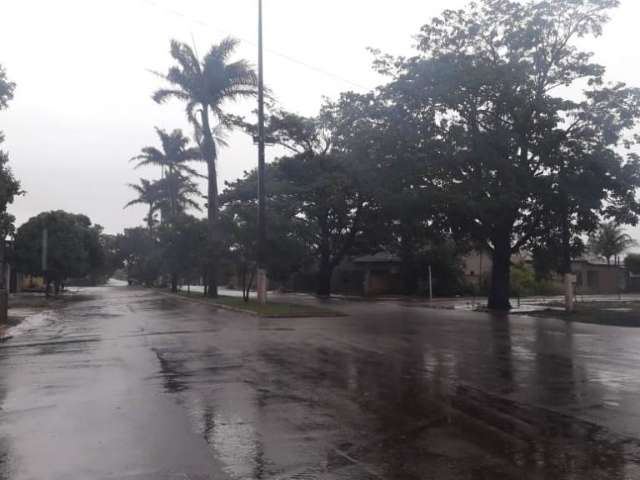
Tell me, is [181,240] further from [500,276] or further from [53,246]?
[500,276]

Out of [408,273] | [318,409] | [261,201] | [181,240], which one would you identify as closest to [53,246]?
[181,240]

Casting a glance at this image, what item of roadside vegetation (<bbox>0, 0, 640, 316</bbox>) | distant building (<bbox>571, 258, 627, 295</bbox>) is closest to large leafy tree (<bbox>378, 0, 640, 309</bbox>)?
roadside vegetation (<bbox>0, 0, 640, 316</bbox>)

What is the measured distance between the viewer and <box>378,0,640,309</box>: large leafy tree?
26.4 metres

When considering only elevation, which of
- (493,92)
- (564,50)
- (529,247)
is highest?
(564,50)

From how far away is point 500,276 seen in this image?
3022 cm

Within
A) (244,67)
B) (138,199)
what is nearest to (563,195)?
(244,67)

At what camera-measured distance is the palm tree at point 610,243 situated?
70312mm

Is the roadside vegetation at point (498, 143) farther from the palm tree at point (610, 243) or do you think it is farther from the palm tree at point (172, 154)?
the palm tree at point (610, 243)

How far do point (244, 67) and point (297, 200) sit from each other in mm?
10002

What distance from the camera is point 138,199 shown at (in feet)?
199

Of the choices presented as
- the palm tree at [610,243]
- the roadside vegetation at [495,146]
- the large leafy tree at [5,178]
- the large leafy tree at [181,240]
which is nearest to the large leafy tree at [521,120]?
the roadside vegetation at [495,146]

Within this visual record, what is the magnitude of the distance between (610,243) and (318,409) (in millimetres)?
69629

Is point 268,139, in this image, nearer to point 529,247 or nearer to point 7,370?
point 529,247

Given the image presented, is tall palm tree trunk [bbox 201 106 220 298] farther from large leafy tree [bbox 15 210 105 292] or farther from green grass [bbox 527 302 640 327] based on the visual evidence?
green grass [bbox 527 302 640 327]
